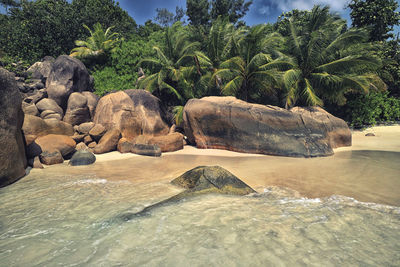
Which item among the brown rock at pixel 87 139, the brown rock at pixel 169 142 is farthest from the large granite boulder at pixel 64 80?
the brown rock at pixel 169 142

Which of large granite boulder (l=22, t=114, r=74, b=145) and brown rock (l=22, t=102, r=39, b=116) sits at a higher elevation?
brown rock (l=22, t=102, r=39, b=116)

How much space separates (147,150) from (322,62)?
10965mm

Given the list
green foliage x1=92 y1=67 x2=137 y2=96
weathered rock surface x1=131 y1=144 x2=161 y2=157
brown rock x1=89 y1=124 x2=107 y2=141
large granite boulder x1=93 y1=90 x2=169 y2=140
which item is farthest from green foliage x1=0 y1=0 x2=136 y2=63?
weathered rock surface x1=131 y1=144 x2=161 y2=157

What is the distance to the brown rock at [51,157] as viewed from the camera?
7.89m

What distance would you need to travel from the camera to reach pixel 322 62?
12.8 metres

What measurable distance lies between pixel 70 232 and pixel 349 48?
1648cm

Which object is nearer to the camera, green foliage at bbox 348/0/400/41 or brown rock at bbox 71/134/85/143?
brown rock at bbox 71/134/85/143

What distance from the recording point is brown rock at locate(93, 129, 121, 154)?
9.86 m

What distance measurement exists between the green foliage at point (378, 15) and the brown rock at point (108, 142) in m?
19.8

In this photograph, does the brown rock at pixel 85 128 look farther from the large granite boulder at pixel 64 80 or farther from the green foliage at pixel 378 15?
the green foliage at pixel 378 15

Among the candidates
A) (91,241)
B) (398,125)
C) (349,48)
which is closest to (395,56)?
(398,125)

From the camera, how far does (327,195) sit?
471cm

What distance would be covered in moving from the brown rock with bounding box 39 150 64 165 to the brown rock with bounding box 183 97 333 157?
5892 millimetres

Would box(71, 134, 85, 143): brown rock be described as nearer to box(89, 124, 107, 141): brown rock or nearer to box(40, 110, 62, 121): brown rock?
box(89, 124, 107, 141): brown rock
